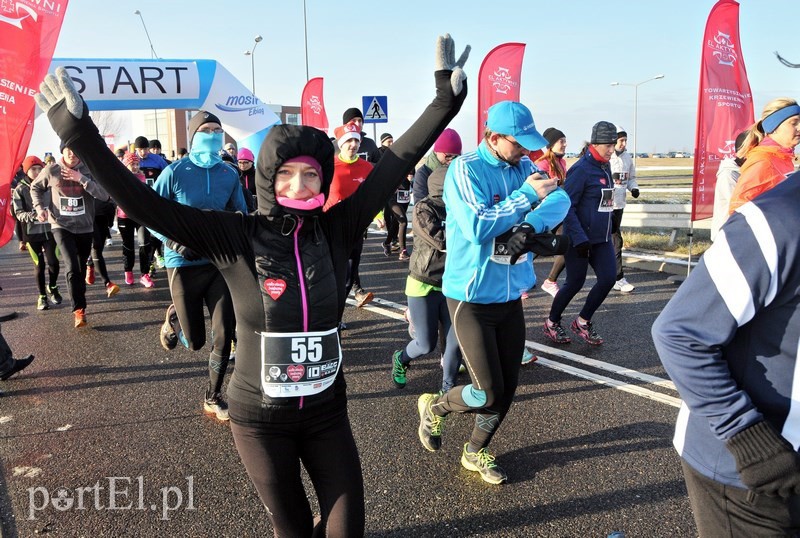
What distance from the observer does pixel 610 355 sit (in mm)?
5742

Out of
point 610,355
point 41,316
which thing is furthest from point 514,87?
point 41,316

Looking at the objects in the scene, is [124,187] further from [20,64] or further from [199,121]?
[199,121]

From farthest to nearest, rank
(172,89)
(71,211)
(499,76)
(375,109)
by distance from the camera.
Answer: (375,109), (499,76), (172,89), (71,211)

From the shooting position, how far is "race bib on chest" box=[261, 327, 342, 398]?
2.26 meters

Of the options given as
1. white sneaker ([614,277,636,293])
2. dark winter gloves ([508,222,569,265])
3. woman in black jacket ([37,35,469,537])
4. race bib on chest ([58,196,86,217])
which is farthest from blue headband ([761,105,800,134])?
race bib on chest ([58,196,86,217])

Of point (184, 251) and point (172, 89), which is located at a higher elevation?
point (172, 89)

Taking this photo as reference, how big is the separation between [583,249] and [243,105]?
612 cm

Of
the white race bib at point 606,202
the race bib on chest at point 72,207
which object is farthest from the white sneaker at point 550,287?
the race bib on chest at point 72,207

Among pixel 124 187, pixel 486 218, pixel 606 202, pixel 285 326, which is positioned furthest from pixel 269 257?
pixel 606 202

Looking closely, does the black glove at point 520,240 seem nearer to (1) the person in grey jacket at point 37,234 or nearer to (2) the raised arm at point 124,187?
(2) the raised arm at point 124,187

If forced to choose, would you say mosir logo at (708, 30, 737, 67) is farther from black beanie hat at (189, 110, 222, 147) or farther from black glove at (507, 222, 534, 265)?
black beanie hat at (189, 110, 222, 147)

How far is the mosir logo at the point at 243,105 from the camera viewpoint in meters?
9.36

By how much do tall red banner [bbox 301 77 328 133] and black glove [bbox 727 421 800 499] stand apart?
16920 millimetres

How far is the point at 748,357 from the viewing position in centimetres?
168
